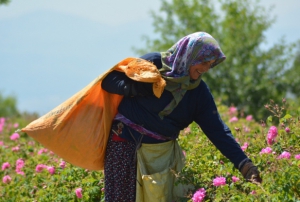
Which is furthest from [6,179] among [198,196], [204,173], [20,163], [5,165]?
[198,196]

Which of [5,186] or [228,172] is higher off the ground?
[228,172]

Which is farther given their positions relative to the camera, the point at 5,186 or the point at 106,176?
the point at 5,186

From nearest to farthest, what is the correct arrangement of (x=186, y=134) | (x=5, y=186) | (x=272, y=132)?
(x=272, y=132), (x=186, y=134), (x=5, y=186)

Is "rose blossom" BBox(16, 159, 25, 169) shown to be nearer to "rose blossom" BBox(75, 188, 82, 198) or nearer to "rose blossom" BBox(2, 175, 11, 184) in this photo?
"rose blossom" BBox(2, 175, 11, 184)

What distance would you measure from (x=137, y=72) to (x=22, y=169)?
2702 mm

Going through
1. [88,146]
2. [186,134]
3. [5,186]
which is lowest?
[5,186]

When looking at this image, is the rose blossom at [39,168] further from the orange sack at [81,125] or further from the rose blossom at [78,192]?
the orange sack at [81,125]

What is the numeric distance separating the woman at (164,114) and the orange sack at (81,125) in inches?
2.9

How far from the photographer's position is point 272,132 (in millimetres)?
4719

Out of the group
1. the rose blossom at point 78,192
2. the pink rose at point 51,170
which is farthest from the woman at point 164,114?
the pink rose at point 51,170

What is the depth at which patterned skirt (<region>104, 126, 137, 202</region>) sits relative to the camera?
4406mm

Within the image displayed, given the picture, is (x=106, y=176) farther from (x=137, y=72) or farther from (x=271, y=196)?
(x=271, y=196)

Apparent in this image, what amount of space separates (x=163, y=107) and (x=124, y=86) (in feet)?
0.97

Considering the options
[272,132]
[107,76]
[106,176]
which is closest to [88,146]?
[106,176]
